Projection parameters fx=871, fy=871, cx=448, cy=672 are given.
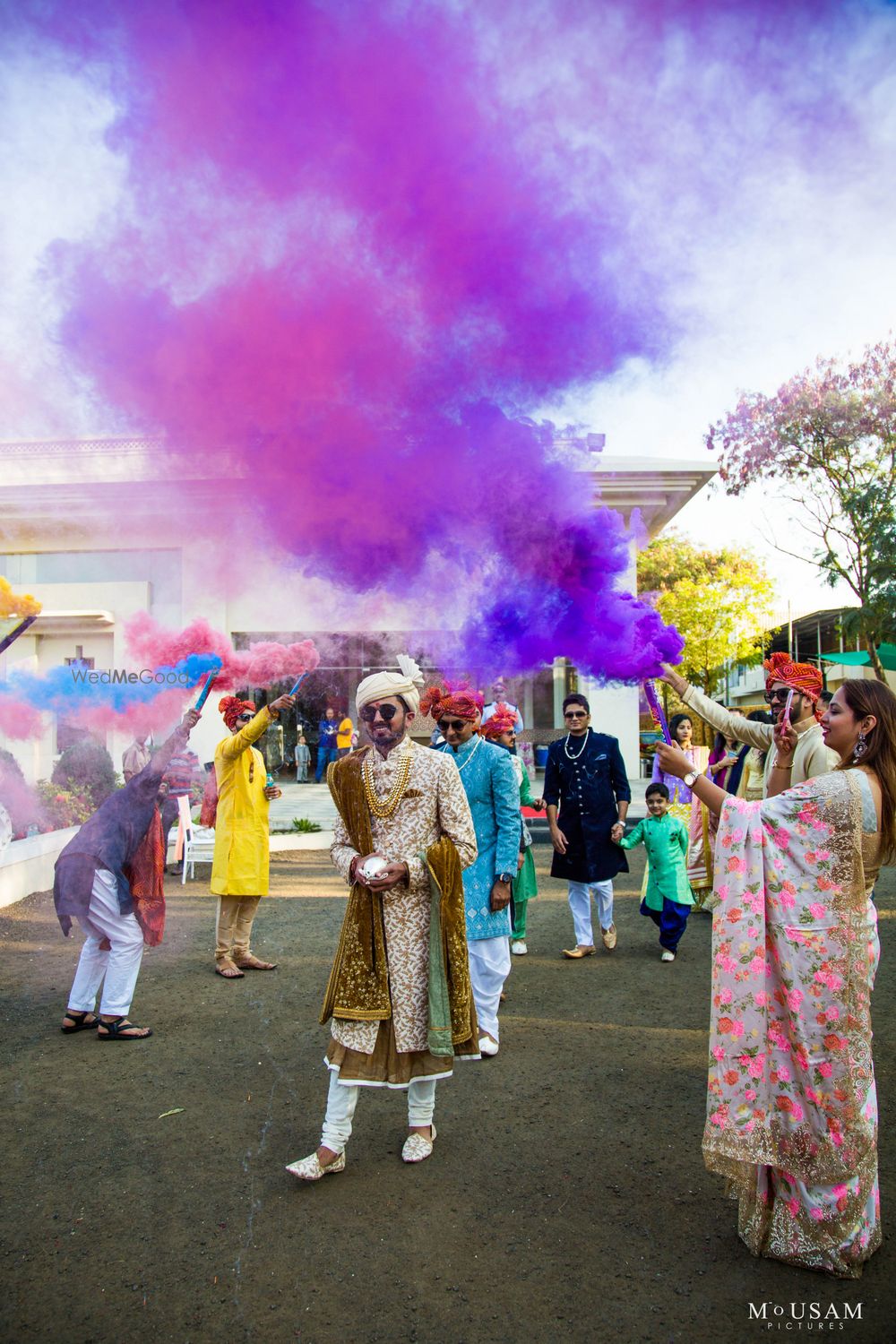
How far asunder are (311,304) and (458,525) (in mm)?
1644

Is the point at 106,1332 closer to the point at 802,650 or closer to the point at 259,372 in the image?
the point at 259,372

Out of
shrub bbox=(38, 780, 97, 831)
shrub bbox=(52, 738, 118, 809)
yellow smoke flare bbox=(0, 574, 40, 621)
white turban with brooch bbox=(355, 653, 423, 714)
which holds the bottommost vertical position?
shrub bbox=(38, 780, 97, 831)

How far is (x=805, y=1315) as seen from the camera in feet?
8.40

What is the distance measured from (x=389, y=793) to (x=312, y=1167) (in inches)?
56.2

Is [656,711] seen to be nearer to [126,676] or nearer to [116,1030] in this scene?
[116,1030]

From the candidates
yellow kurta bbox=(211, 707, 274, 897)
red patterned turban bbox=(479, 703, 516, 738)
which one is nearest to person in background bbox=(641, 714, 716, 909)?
red patterned turban bbox=(479, 703, 516, 738)

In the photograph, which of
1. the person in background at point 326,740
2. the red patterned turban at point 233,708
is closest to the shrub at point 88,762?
the red patterned turban at point 233,708

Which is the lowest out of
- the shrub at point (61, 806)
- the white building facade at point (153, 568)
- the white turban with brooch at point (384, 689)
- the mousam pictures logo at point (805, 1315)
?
the mousam pictures logo at point (805, 1315)

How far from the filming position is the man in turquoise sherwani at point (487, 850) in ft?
15.1

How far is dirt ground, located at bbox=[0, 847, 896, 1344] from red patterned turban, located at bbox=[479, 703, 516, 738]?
1.73 meters

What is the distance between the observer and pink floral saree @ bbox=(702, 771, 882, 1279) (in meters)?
2.72

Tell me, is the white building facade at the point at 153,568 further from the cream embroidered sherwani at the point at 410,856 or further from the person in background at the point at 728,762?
the cream embroidered sherwani at the point at 410,856

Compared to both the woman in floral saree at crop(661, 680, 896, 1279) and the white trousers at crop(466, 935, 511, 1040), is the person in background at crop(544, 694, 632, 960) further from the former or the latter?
the woman in floral saree at crop(661, 680, 896, 1279)

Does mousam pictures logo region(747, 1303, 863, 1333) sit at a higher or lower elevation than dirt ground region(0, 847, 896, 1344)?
lower
